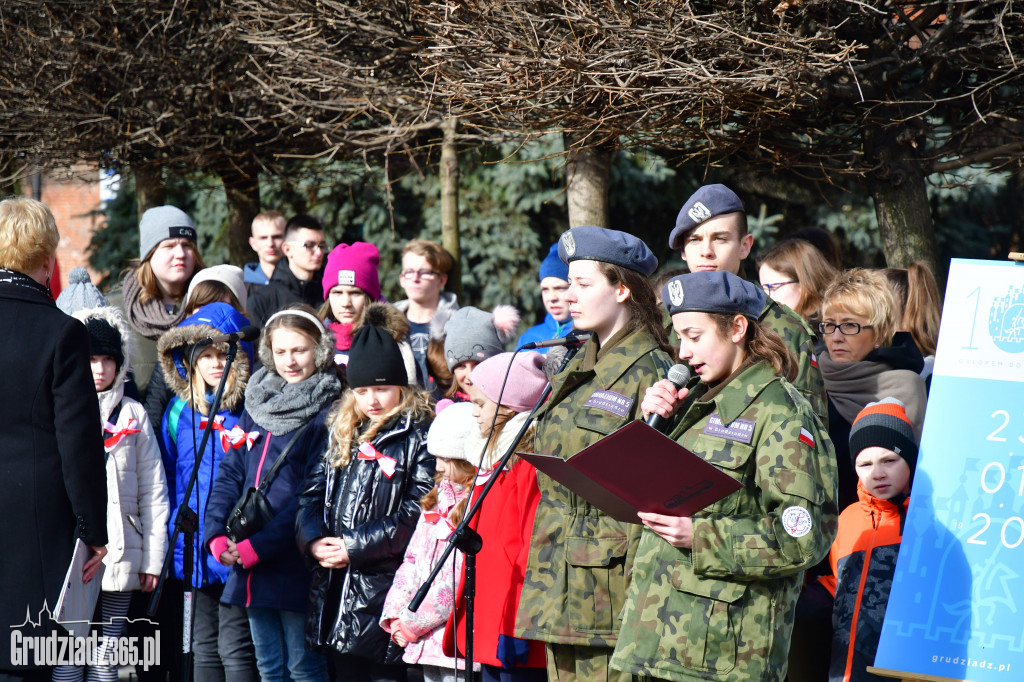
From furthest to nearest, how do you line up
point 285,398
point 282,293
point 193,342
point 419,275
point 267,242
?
point 267,242 → point 282,293 → point 419,275 → point 193,342 → point 285,398

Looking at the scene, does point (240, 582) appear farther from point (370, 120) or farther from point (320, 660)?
point (370, 120)

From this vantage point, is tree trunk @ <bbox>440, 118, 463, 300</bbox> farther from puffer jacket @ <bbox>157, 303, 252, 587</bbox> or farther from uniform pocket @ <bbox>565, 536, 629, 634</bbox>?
uniform pocket @ <bbox>565, 536, 629, 634</bbox>

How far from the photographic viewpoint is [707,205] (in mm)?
4246

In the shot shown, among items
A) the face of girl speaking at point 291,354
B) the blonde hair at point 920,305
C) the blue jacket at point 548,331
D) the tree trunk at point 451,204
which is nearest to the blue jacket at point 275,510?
the face of girl speaking at point 291,354

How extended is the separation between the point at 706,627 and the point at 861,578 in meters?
1.03

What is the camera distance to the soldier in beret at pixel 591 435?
3520 mm

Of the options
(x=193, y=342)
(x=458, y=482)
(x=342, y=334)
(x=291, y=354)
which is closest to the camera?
(x=458, y=482)

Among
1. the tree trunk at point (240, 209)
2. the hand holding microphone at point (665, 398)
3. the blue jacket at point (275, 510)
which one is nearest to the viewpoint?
the hand holding microphone at point (665, 398)

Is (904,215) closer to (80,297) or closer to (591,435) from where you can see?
(591,435)

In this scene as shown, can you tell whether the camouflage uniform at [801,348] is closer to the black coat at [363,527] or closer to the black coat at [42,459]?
the black coat at [363,527]

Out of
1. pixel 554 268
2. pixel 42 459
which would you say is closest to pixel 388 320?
pixel 554 268

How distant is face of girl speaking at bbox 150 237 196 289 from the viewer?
20.7 ft

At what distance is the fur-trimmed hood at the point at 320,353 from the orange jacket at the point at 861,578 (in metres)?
2.51

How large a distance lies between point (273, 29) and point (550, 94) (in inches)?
84.8
